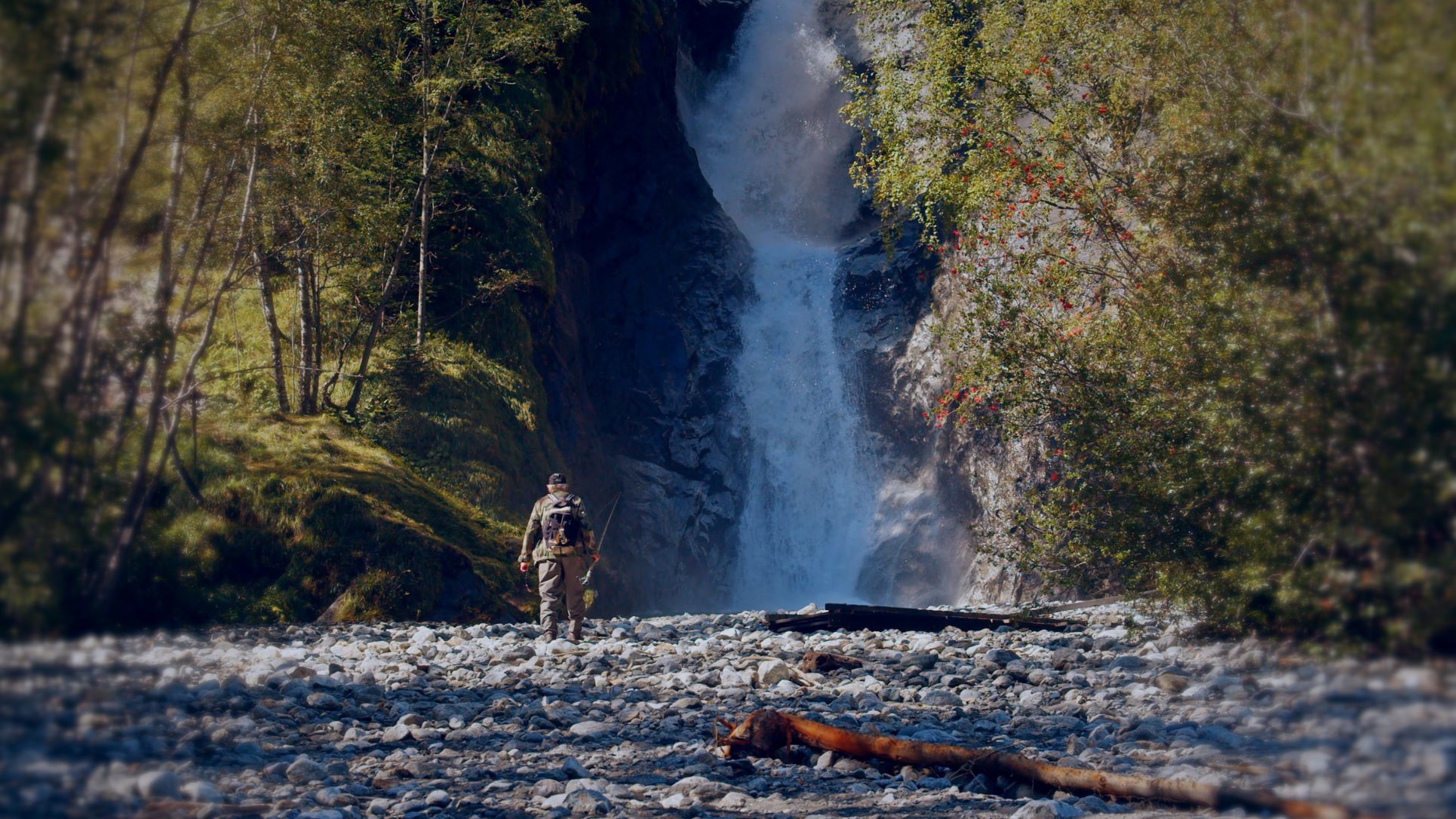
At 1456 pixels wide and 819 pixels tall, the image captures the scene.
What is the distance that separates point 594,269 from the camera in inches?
1108

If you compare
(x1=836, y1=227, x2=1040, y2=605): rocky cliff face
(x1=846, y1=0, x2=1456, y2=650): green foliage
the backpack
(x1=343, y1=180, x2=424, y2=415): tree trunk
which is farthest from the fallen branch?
(x1=836, y1=227, x2=1040, y2=605): rocky cliff face

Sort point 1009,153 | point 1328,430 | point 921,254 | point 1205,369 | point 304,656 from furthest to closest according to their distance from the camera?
point 921,254 < point 1009,153 < point 304,656 < point 1205,369 < point 1328,430

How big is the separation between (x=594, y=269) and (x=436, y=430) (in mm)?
13150

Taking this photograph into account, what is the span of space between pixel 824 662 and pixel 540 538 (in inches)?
160

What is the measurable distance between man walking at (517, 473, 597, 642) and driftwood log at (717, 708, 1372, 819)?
473 cm

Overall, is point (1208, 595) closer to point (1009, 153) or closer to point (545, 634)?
point (545, 634)

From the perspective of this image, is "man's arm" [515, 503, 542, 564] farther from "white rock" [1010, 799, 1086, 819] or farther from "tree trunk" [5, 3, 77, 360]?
"tree trunk" [5, 3, 77, 360]

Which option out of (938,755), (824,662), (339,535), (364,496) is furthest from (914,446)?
(938,755)

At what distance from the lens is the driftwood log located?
12.5 ft

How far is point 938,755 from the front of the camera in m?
4.93

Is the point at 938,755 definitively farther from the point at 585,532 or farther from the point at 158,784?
the point at 585,532

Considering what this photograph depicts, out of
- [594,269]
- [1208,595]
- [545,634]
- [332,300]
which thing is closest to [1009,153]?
[545,634]

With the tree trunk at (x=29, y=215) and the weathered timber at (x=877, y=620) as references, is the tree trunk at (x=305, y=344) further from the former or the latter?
the tree trunk at (x=29, y=215)

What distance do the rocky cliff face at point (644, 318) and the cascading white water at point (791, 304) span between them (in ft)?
3.48
